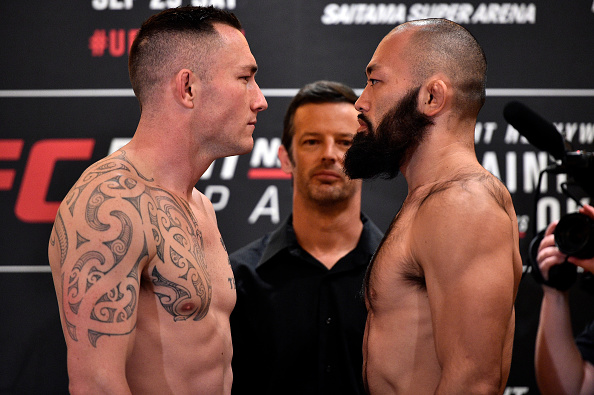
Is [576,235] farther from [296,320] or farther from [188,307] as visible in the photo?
[188,307]

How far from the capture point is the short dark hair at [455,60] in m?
1.62

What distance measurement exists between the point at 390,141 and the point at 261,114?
1.03 meters

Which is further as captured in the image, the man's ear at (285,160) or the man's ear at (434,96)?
the man's ear at (285,160)

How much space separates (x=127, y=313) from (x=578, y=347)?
1.69 meters

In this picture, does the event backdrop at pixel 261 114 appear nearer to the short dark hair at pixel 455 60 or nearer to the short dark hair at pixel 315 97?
the short dark hair at pixel 315 97

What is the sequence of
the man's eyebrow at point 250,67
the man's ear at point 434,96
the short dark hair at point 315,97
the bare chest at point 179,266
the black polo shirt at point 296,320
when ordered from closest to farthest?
the bare chest at point 179,266 → the man's ear at point 434,96 → the man's eyebrow at point 250,67 → the black polo shirt at point 296,320 → the short dark hair at point 315,97

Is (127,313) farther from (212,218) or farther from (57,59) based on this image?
(57,59)

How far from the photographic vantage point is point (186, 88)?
1.64m

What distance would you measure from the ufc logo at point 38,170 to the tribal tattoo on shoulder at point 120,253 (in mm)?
1186

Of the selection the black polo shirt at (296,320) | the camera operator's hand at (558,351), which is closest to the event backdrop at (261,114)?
the black polo shirt at (296,320)

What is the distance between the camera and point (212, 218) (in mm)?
1899

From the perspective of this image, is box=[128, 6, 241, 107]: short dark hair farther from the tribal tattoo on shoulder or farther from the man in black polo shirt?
the man in black polo shirt

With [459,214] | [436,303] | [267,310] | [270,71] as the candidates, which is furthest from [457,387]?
[270,71]

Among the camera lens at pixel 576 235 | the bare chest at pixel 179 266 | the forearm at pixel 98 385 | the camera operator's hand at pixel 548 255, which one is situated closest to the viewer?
the forearm at pixel 98 385
